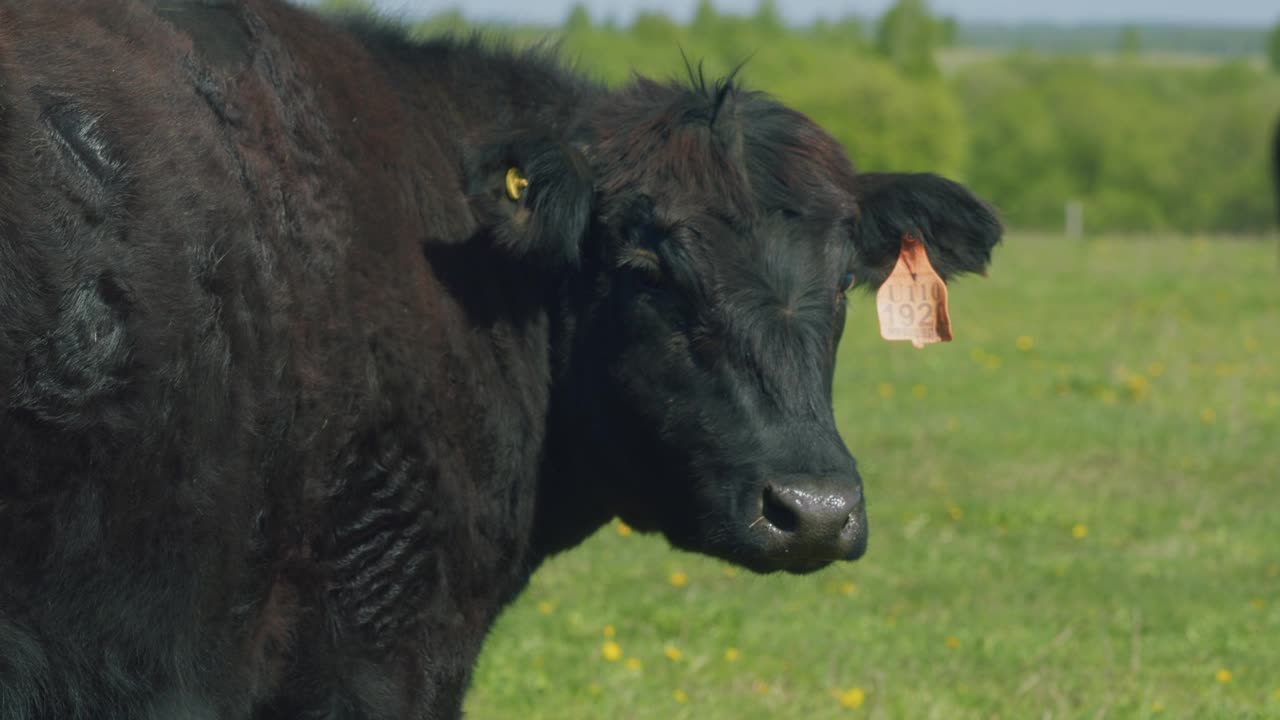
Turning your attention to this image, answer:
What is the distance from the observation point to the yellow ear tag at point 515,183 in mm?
4590

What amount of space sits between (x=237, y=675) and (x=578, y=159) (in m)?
1.73

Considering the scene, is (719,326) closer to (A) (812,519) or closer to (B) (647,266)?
(B) (647,266)

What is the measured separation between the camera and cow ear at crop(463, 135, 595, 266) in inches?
178

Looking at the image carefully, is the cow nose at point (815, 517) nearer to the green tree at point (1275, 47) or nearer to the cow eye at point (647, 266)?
the cow eye at point (647, 266)

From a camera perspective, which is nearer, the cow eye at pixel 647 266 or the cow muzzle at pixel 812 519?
the cow muzzle at pixel 812 519

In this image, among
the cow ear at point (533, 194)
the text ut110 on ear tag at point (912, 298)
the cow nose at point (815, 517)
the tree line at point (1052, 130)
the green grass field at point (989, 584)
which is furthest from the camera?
the tree line at point (1052, 130)

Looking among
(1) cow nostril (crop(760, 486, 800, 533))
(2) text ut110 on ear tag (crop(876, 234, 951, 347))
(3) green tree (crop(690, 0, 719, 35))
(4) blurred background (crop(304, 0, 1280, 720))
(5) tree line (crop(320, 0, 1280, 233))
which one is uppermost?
(2) text ut110 on ear tag (crop(876, 234, 951, 347))

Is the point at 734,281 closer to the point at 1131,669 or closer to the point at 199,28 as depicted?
the point at 199,28

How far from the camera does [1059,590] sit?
802cm

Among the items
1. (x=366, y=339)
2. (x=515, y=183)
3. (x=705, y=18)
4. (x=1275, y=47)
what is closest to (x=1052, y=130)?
(x=705, y=18)

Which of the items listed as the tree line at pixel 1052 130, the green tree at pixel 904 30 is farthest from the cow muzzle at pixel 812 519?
the green tree at pixel 904 30

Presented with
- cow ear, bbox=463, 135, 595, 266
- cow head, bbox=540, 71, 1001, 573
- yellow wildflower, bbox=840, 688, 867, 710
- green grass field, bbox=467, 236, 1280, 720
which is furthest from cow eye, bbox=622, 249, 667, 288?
yellow wildflower, bbox=840, 688, 867, 710

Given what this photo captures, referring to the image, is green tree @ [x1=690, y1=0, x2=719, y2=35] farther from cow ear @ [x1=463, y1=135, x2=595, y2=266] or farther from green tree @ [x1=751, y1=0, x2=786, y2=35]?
cow ear @ [x1=463, y1=135, x2=595, y2=266]

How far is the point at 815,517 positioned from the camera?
4.17 meters
